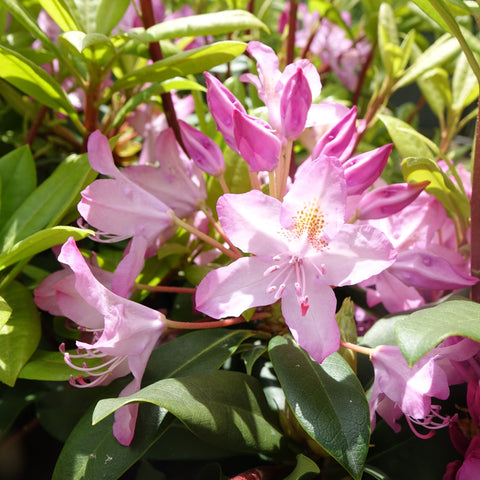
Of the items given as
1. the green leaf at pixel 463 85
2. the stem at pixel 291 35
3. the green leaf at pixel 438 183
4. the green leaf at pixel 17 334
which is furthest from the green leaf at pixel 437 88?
the green leaf at pixel 17 334

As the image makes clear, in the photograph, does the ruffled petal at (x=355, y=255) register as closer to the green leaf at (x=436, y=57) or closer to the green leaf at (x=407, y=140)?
the green leaf at (x=407, y=140)

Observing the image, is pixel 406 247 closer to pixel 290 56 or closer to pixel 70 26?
pixel 290 56

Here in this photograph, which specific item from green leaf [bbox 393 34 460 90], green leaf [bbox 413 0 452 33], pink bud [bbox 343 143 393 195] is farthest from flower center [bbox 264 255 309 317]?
green leaf [bbox 393 34 460 90]

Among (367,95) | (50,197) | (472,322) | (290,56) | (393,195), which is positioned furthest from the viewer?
(367,95)

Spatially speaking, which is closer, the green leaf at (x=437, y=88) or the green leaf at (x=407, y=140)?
the green leaf at (x=407, y=140)

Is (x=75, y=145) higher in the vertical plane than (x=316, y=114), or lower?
lower

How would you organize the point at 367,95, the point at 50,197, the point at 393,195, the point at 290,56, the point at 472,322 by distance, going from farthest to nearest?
1. the point at 367,95
2. the point at 290,56
3. the point at 50,197
4. the point at 393,195
5. the point at 472,322

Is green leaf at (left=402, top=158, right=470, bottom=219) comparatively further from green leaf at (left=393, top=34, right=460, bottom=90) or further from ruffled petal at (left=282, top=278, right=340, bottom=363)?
green leaf at (left=393, top=34, right=460, bottom=90)

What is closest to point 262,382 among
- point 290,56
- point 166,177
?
point 166,177
